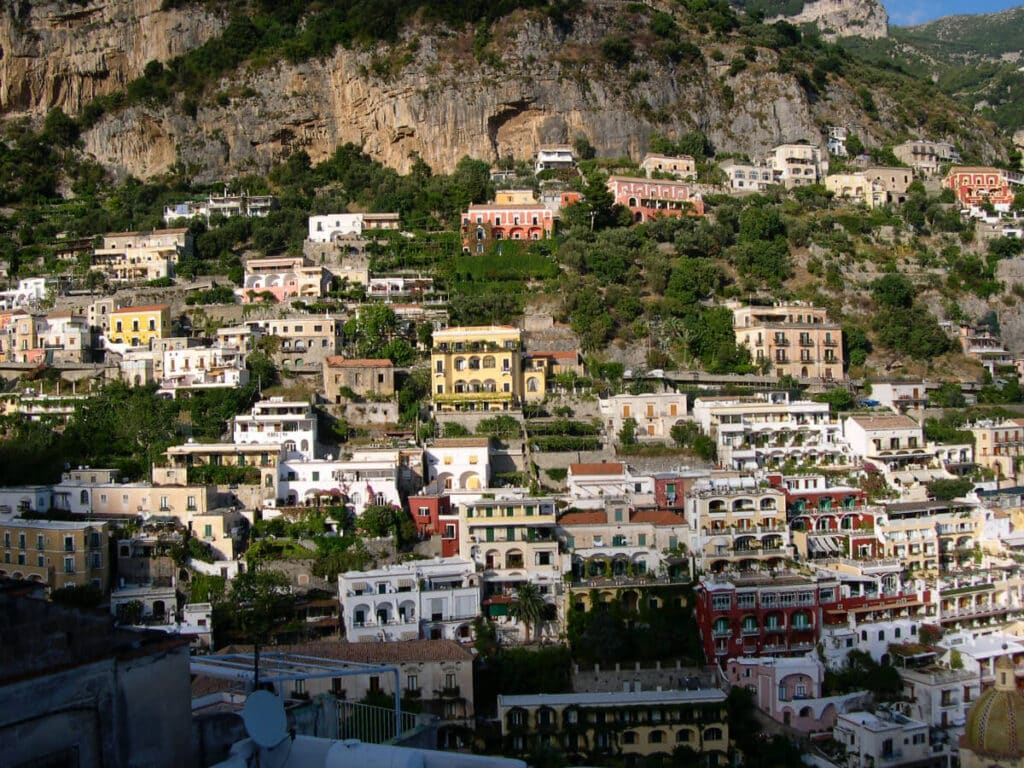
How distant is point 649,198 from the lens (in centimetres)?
5972

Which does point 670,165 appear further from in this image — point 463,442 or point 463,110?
point 463,442

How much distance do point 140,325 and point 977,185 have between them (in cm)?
4978

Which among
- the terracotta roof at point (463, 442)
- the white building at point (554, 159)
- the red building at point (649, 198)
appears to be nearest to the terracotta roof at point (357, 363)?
the terracotta roof at point (463, 442)

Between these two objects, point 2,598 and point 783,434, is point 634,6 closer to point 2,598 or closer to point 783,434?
point 783,434

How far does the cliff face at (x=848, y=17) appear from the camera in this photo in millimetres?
138625

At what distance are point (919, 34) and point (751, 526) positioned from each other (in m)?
141

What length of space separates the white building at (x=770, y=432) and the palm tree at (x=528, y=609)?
10.2 meters

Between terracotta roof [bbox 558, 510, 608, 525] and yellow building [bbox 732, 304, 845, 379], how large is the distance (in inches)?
613

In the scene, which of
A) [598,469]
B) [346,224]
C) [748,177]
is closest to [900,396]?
[598,469]

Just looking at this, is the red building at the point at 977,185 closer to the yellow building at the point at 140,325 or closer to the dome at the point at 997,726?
the yellow building at the point at 140,325

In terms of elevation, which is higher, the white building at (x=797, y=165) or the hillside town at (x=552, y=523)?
the white building at (x=797, y=165)

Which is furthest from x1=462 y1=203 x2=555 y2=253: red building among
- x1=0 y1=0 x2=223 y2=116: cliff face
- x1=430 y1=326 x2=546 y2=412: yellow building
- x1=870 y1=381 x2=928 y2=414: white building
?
x1=0 y1=0 x2=223 y2=116: cliff face

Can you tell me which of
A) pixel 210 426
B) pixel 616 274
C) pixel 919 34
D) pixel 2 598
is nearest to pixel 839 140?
pixel 616 274

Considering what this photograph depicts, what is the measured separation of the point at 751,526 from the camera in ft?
105
